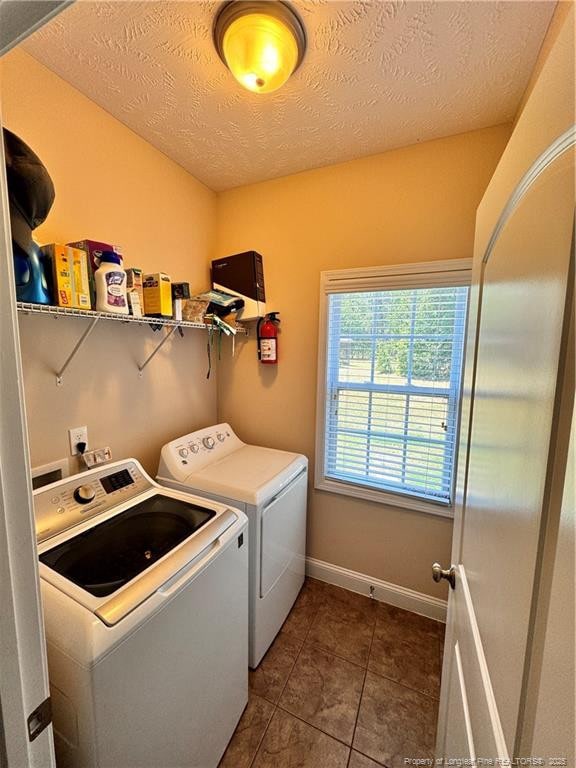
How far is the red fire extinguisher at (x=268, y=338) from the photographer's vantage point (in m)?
2.06

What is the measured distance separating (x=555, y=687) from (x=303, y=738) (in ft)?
4.95

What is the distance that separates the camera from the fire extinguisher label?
2061 millimetres

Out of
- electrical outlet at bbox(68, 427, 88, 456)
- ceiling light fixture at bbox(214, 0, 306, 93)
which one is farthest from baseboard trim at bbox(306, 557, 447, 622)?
ceiling light fixture at bbox(214, 0, 306, 93)

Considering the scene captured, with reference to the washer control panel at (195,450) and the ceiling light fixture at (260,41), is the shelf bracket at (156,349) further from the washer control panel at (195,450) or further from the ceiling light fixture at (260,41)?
the ceiling light fixture at (260,41)

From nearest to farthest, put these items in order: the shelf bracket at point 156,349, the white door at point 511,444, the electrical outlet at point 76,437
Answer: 1. the white door at point 511,444
2. the electrical outlet at point 76,437
3. the shelf bracket at point 156,349

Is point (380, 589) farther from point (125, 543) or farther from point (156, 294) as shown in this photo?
point (156, 294)

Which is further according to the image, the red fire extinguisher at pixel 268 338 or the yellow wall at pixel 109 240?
the red fire extinguisher at pixel 268 338

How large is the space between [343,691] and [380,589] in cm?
62

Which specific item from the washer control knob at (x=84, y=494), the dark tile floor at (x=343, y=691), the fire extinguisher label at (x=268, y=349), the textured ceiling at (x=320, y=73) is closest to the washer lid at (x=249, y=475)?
the washer control knob at (x=84, y=494)

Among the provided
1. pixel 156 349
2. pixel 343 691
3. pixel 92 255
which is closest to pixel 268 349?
pixel 156 349

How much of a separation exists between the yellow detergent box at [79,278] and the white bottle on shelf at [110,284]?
0.04 meters

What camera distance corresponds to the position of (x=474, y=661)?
0.67 metres

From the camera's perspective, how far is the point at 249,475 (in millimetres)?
1626

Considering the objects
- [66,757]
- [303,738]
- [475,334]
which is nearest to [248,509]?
[66,757]
